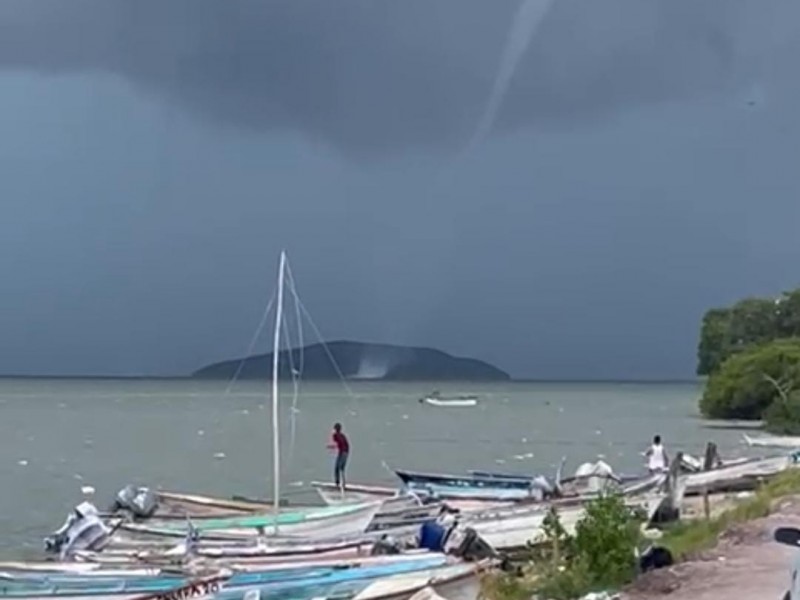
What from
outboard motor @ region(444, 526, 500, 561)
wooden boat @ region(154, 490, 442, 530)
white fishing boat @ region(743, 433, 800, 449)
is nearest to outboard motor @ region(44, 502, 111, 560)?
wooden boat @ region(154, 490, 442, 530)

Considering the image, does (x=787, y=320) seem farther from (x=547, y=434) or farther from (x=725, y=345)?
(x=547, y=434)

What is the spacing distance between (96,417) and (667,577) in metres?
114

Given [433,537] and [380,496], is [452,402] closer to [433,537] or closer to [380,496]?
[380,496]

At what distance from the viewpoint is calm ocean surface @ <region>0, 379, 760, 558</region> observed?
5519 centimetres

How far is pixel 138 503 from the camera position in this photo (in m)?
32.9

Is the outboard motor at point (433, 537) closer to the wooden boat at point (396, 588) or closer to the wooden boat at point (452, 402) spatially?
the wooden boat at point (396, 588)

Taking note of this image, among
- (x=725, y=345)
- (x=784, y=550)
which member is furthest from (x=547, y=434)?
(x=784, y=550)

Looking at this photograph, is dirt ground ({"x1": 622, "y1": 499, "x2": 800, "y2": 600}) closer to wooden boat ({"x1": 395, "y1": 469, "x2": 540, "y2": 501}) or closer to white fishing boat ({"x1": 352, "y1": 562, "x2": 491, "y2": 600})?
white fishing boat ({"x1": 352, "y1": 562, "x2": 491, "y2": 600})

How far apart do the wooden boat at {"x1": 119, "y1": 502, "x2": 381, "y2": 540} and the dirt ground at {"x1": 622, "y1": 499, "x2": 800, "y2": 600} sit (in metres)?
10.9

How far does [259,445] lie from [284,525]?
5348cm

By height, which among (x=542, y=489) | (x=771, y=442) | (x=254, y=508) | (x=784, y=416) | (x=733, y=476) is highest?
(x=784, y=416)

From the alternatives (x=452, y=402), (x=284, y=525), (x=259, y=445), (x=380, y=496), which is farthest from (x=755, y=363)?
(x=284, y=525)

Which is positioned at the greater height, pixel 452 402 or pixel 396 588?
pixel 452 402

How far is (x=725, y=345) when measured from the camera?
444 ft
